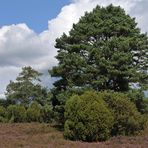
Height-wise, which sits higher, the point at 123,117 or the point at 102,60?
the point at 102,60

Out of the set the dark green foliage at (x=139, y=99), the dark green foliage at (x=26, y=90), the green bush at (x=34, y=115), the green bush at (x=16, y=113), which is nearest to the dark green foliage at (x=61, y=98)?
the dark green foliage at (x=139, y=99)

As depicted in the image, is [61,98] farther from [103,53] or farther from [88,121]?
[88,121]

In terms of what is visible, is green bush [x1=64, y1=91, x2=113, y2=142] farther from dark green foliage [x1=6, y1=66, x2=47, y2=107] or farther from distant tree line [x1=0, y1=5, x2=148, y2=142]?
dark green foliage [x1=6, y1=66, x2=47, y2=107]

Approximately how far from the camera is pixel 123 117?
31047 millimetres

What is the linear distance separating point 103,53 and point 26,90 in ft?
119

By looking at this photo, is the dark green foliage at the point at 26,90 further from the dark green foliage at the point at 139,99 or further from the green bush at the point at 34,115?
the dark green foliage at the point at 139,99

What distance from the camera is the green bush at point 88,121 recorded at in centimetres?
2920

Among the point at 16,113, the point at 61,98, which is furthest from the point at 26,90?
the point at 61,98

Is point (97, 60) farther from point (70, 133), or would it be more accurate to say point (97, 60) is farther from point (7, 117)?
point (7, 117)

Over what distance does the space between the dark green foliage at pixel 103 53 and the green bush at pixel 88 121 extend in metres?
8.31

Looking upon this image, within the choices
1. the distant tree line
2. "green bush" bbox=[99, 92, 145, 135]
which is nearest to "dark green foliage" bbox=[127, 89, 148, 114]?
the distant tree line

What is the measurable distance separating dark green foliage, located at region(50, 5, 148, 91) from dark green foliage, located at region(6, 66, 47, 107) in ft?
106

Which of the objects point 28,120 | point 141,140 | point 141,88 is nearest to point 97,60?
point 141,88

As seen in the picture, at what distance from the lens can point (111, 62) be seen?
3800 cm
